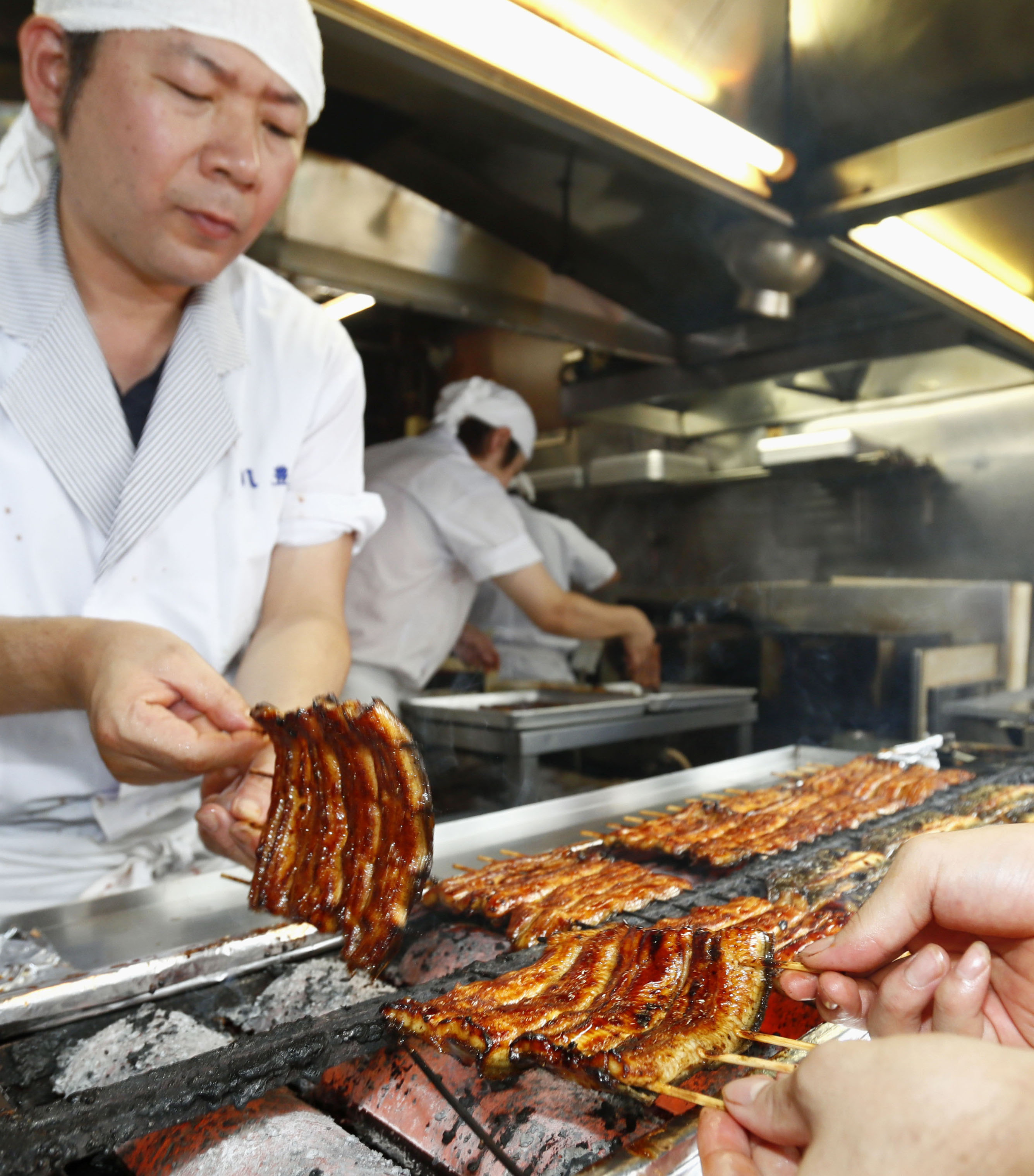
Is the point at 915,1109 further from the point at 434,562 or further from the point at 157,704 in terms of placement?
the point at 434,562

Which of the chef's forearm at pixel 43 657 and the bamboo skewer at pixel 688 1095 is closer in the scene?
the bamboo skewer at pixel 688 1095

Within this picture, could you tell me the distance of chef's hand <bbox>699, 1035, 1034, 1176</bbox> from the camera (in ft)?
2.77

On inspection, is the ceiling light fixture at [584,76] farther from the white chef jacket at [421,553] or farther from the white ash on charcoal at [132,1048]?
the white ash on charcoal at [132,1048]

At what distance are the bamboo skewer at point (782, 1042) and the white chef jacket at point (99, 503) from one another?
190 cm

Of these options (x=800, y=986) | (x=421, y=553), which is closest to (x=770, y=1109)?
(x=800, y=986)

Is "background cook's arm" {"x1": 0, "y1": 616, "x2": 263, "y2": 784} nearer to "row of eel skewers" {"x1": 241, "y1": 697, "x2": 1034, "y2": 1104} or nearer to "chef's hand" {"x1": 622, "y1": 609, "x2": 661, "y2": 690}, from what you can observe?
"row of eel skewers" {"x1": 241, "y1": 697, "x2": 1034, "y2": 1104}

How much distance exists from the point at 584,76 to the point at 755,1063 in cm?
295

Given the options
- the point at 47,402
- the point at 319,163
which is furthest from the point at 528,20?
the point at 319,163

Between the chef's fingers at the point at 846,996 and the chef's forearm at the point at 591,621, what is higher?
the chef's forearm at the point at 591,621

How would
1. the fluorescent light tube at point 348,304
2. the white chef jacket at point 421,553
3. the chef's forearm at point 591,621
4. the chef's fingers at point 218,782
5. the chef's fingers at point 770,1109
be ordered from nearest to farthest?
the chef's fingers at point 770,1109, the chef's fingers at point 218,782, the fluorescent light tube at point 348,304, the white chef jacket at point 421,553, the chef's forearm at point 591,621

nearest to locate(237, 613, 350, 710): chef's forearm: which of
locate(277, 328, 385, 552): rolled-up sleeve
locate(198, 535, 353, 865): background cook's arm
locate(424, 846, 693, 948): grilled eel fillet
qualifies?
locate(198, 535, 353, 865): background cook's arm

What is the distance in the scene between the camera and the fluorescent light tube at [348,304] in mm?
4766

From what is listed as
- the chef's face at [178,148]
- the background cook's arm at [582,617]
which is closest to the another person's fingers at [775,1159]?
the chef's face at [178,148]

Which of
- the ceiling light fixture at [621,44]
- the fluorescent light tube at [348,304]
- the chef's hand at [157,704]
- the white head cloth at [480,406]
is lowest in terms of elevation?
the chef's hand at [157,704]
